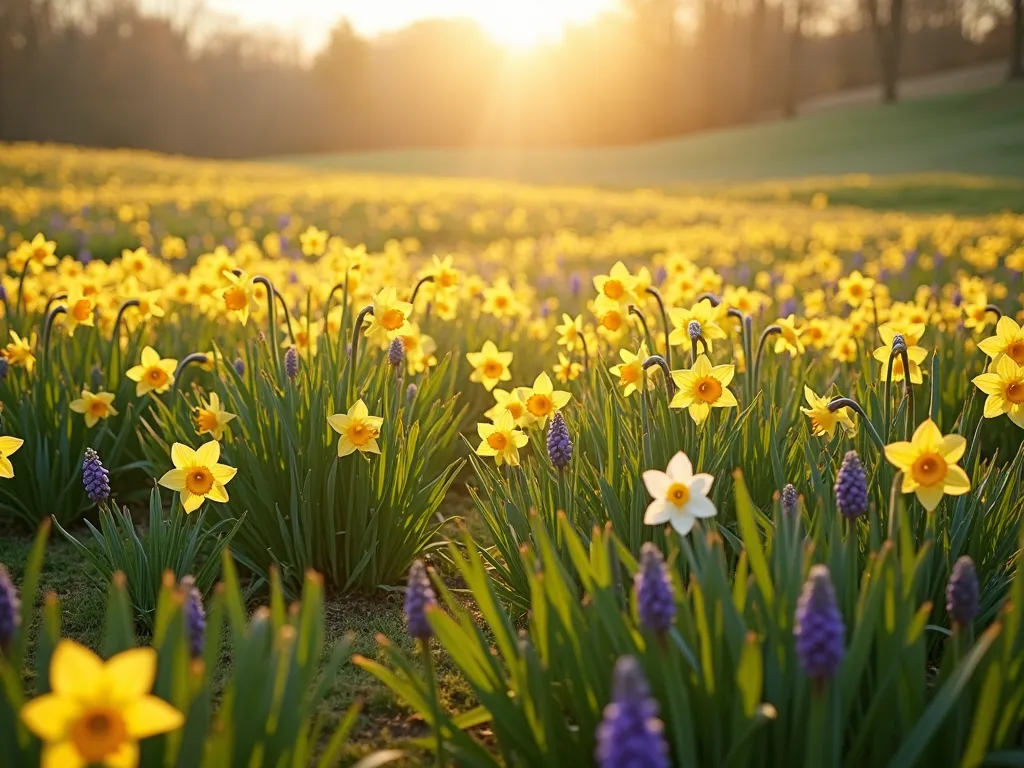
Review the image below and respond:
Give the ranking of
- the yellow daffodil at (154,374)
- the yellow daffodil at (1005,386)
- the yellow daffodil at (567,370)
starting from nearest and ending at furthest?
the yellow daffodil at (1005,386) < the yellow daffodil at (154,374) < the yellow daffodil at (567,370)

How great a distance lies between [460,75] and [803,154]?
112 ft

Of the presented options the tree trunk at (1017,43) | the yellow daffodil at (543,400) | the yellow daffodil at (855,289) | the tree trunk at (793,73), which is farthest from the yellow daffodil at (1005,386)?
the tree trunk at (793,73)

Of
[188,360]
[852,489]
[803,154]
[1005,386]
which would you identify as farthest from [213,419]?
[803,154]

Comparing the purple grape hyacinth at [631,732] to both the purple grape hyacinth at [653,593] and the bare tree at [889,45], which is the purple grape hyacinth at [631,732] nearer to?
the purple grape hyacinth at [653,593]

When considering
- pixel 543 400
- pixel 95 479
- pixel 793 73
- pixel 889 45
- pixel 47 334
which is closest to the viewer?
pixel 95 479

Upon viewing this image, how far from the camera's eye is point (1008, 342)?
2.56m

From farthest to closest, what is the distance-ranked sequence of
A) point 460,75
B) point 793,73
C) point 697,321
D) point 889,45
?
1. point 460,75
2. point 793,73
3. point 889,45
4. point 697,321

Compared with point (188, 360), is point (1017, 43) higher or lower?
higher

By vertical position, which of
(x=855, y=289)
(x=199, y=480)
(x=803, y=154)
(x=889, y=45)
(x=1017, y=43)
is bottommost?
(x=199, y=480)

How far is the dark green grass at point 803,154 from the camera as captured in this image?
3650 cm

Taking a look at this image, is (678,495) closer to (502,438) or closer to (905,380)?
(502,438)

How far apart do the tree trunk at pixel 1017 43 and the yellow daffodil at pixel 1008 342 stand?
1941 inches

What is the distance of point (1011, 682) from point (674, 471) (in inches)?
30.2

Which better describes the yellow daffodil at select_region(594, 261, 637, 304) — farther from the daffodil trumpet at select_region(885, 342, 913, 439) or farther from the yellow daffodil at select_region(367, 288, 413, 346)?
the daffodil trumpet at select_region(885, 342, 913, 439)
